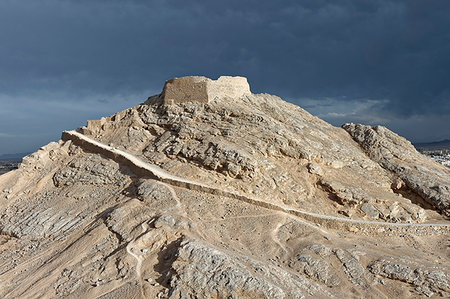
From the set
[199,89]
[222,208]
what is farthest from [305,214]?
[199,89]

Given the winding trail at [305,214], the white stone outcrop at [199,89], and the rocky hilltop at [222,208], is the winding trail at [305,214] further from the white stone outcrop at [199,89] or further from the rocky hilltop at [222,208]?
the white stone outcrop at [199,89]

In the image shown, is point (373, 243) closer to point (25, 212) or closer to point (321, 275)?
point (321, 275)

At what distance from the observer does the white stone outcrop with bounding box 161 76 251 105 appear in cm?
2259

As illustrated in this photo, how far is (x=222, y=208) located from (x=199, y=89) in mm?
11519

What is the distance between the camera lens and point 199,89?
22656 millimetres

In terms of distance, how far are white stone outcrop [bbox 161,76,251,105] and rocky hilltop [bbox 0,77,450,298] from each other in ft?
0.33

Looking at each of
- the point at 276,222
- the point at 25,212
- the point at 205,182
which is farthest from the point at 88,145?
the point at 276,222

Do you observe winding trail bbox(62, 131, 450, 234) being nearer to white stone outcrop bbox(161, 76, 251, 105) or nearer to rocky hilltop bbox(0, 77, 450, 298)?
rocky hilltop bbox(0, 77, 450, 298)

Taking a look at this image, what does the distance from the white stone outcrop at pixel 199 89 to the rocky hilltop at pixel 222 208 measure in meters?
0.10

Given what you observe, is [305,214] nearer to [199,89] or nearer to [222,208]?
[222,208]

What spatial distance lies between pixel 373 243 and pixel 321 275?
482cm

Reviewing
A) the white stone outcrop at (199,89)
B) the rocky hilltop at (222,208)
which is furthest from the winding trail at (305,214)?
the white stone outcrop at (199,89)

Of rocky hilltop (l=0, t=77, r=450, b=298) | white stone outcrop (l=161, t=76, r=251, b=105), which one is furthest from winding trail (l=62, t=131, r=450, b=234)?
white stone outcrop (l=161, t=76, r=251, b=105)

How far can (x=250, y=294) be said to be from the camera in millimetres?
9305
